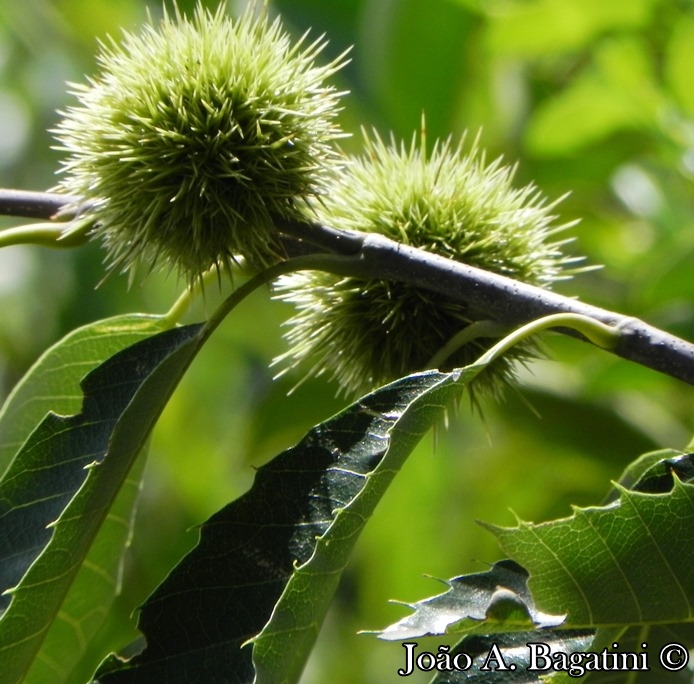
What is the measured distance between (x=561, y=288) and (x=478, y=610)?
2.01 m

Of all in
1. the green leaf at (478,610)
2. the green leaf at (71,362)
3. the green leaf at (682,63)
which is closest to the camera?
the green leaf at (478,610)

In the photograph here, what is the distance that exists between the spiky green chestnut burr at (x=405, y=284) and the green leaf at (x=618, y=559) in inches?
17.1

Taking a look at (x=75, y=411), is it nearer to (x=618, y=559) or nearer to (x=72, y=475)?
(x=72, y=475)

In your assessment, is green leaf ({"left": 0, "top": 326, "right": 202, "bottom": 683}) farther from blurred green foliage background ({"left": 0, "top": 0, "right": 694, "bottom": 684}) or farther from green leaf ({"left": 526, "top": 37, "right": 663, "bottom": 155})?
green leaf ({"left": 526, "top": 37, "right": 663, "bottom": 155})

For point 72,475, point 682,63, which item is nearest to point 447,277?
point 72,475

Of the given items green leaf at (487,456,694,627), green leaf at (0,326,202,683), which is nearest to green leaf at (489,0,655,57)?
green leaf at (0,326,202,683)

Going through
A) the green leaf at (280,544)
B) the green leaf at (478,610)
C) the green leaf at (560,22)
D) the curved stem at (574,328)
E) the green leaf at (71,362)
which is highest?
the green leaf at (560,22)

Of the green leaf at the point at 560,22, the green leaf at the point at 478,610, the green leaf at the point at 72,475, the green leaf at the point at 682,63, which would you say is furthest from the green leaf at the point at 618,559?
the green leaf at the point at 560,22

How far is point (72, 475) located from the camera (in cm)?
155

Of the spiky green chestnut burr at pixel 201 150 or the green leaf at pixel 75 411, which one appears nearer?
the spiky green chestnut burr at pixel 201 150

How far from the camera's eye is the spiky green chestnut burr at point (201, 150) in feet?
5.09

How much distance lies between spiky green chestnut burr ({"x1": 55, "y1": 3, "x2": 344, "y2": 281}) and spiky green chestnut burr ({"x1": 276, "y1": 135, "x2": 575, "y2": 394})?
0.44 ft

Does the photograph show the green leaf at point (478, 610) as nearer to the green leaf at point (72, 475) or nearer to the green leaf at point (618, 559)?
the green leaf at point (618, 559)

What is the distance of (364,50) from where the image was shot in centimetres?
336
